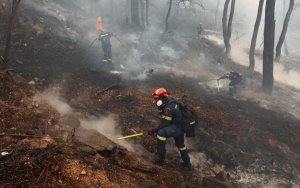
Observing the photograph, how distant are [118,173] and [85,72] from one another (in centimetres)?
746

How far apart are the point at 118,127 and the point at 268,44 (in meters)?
9.52

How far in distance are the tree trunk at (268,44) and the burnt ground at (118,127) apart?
0.64 m

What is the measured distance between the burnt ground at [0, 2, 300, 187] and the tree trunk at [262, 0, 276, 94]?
2.11 ft

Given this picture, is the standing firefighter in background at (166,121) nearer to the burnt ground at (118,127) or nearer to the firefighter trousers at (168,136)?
the firefighter trousers at (168,136)

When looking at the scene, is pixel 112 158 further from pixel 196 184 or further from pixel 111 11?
pixel 111 11

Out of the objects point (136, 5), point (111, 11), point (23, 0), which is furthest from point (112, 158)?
point (111, 11)

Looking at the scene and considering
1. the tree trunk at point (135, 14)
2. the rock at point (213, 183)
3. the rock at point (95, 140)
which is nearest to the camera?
the rock at point (95, 140)

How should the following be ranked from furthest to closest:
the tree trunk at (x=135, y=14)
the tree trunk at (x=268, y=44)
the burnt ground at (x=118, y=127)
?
the tree trunk at (x=135, y=14) → the tree trunk at (x=268, y=44) → the burnt ground at (x=118, y=127)

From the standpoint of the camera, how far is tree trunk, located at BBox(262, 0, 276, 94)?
14.5m

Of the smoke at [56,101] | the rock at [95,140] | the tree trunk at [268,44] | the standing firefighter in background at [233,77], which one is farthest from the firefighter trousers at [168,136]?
the tree trunk at [268,44]

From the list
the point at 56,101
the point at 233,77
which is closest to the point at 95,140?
the point at 56,101

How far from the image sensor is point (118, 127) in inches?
339

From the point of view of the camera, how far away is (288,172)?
7.93 metres

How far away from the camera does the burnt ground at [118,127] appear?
498 centimetres
